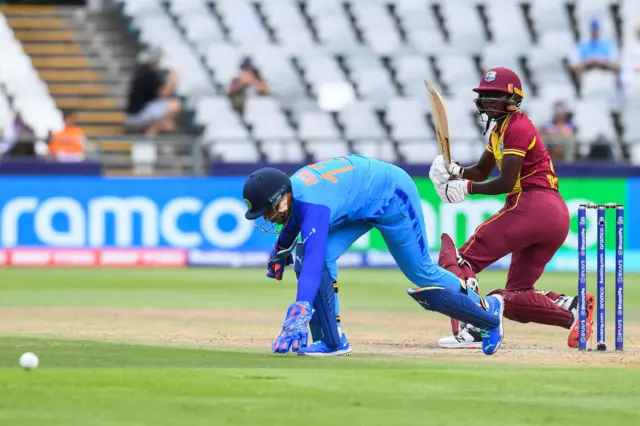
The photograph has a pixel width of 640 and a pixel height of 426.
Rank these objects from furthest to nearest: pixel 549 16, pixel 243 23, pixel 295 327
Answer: pixel 243 23 → pixel 549 16 → pixel 295 327

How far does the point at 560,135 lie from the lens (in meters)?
20.9

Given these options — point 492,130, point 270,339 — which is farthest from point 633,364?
point 270,339

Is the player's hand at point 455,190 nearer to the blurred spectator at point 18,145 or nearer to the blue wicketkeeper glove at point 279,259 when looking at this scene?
the blue wicketkeeper glove at point 279,259

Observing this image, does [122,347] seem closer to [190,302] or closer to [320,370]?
[320,370]

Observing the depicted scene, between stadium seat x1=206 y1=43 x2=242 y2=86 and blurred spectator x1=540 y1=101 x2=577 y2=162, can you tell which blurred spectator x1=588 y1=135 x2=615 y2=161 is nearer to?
blurred spectator x1=540 y1=101 x2=577 y2=162

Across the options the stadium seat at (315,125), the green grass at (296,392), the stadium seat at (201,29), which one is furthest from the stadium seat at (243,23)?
the green grass at (296,392)

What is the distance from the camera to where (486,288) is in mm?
15922

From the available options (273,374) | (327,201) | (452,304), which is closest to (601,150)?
(452,304)

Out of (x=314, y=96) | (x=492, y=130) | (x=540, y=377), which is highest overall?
(x=314, y=96)

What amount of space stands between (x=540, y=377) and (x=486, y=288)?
830 cm

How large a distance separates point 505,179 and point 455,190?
355 millimetres

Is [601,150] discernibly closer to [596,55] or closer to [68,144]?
[596,55]

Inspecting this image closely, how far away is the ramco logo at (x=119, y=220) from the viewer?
789 inches

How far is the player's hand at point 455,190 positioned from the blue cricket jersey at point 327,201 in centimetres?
62
